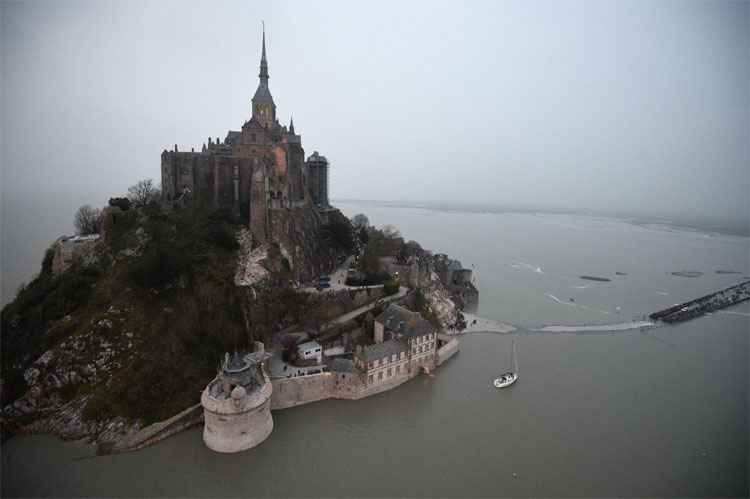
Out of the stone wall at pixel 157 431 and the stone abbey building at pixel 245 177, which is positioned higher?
the stone abbey building at pixel 245 177

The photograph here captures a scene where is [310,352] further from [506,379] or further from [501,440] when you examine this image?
[506,379]

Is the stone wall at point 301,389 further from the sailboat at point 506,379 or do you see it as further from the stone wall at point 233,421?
the sailboat at point 506,379

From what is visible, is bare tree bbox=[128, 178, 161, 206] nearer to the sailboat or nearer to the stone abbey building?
the stone abbey building

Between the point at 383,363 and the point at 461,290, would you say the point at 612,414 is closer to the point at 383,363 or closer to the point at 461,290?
the point at 383,363

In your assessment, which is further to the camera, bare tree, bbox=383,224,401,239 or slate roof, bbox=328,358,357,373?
bare tree, bbox=383,224,401,239

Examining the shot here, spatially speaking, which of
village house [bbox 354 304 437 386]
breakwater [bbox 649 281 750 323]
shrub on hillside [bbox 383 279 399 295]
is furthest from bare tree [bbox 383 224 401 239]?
breakwater [bbox 649 281 750 323]

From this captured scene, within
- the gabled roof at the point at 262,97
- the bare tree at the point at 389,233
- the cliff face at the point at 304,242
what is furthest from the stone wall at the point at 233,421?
the gabled roof at the point at 262,97
